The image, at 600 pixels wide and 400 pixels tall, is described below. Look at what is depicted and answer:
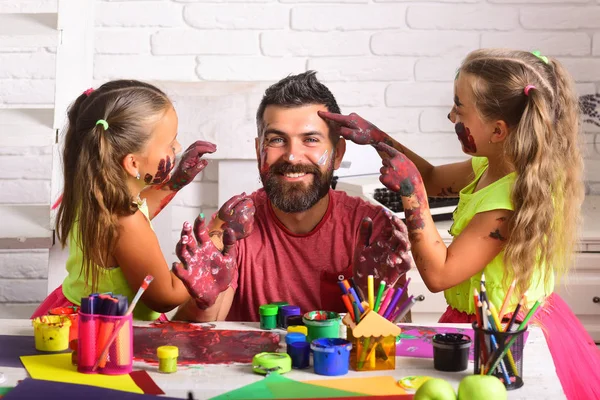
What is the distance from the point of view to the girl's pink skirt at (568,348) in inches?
73.3

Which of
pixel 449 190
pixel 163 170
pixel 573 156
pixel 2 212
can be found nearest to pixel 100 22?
pixel 2 212

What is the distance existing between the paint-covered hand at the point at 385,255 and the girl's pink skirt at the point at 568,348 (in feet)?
0.95

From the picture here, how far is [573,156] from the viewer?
2111 millimetres

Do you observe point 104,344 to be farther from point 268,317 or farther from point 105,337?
point 268,317

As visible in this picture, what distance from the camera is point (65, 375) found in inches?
59.8

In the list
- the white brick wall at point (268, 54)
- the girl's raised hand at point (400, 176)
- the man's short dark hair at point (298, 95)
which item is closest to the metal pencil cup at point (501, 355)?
the girl's raised hand at point (400, 176)

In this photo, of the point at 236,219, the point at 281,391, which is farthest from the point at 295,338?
the point at 236,219

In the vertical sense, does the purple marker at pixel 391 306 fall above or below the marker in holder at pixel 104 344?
above

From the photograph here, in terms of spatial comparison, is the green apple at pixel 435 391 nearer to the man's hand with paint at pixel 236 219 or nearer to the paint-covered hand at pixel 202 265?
the paint-covered hand at pixel 202 265

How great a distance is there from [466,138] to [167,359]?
3.22 ft

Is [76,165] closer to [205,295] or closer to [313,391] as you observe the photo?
[205,295]

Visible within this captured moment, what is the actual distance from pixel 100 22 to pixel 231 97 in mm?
566

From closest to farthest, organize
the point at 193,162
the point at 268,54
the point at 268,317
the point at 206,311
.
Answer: the point at 268,317
the point at 206,311
the point at 193,162
the point at 268,54

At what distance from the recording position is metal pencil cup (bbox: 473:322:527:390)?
58.1 inches
